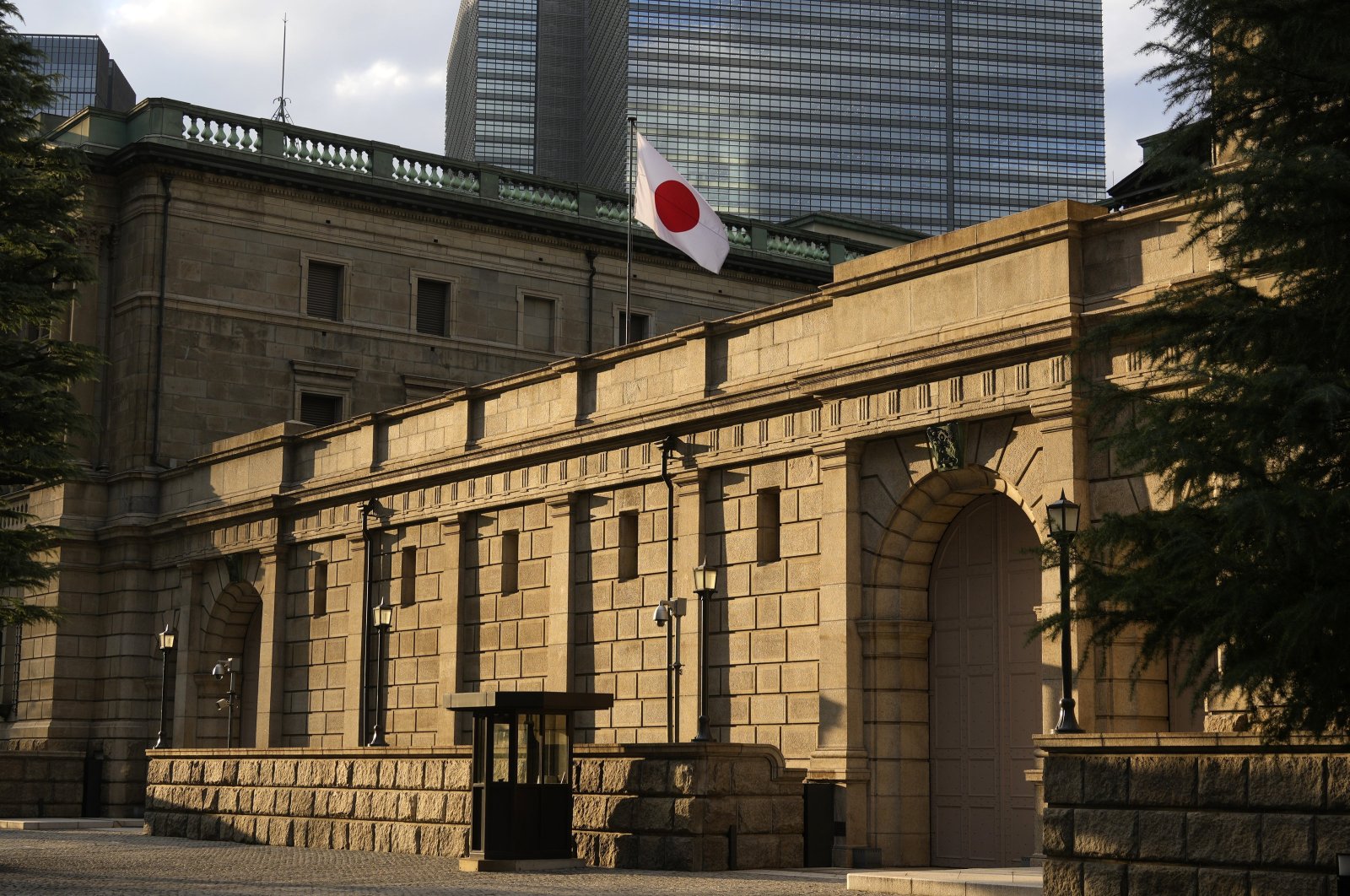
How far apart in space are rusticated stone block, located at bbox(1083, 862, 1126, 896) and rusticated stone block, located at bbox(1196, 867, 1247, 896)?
87 centimetres

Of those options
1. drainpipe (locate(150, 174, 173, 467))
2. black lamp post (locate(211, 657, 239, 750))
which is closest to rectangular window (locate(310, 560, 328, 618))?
black lamp post (locate(211, 657, 239, 750))

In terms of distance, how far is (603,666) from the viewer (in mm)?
33750

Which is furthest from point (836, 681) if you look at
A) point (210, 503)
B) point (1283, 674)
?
point (210, 503)

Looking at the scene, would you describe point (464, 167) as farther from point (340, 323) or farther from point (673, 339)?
point (673, 339)

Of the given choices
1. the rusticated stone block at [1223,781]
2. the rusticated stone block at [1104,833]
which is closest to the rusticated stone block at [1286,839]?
the rusticated stone block at [1223,781]

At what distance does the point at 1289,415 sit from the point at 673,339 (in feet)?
63.0

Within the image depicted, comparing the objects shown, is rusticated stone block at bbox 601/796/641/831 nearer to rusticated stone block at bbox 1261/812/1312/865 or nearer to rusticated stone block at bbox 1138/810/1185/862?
rusticated stone block at bbox 1138/810/1185/862

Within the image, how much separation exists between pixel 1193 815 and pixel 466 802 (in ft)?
44.4

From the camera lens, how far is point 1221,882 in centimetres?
1666

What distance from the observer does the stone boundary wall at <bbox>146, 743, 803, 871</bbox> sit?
25531 mm

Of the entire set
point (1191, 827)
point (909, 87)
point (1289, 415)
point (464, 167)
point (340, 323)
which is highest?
point (909, 87)

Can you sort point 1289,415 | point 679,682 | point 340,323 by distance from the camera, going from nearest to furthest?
point 1289,415
point 679,682
point 340,323

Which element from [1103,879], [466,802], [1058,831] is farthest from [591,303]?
[1103,879]

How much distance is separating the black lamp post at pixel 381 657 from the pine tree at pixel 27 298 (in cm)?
683
